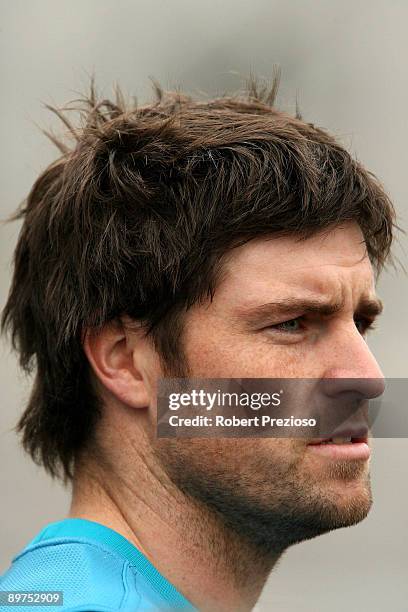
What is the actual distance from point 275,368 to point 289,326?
72mm

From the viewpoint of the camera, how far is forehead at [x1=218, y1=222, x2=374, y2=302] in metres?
1.54

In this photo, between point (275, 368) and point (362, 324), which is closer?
point (275, 368)

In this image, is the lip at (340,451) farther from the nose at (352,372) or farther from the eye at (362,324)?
the eye at (362,324)

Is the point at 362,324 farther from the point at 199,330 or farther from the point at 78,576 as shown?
the point at 78,576

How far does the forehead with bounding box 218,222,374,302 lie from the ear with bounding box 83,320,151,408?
176 mm

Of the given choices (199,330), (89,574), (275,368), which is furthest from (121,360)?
(89,574)

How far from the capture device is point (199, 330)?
157 cm

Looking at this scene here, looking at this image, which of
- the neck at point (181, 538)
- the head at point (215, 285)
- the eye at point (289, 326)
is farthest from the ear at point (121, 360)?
the eye at point (289, 326)

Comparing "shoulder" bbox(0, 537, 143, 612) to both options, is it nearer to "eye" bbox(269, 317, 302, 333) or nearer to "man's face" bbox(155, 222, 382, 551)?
"man's face" bbox(155, 222, 382, 551)

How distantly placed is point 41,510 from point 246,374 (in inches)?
93.9

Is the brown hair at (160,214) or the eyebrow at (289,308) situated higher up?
the brown hair at (160,214)

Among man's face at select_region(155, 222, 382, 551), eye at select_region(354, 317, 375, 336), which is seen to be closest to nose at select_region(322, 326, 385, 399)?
man's face at select_region(155, 222, 382, 551)

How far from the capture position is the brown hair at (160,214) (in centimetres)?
158

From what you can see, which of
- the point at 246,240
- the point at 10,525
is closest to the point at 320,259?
the point at 246,240
